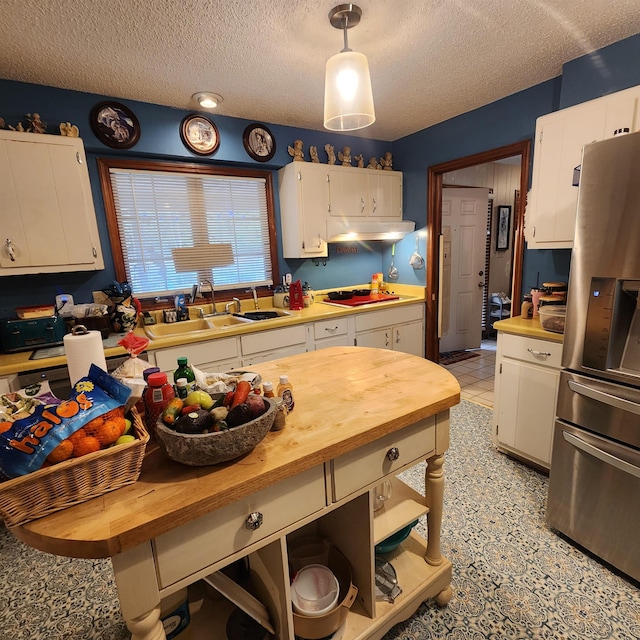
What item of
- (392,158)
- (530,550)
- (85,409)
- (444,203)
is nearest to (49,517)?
(85,409)

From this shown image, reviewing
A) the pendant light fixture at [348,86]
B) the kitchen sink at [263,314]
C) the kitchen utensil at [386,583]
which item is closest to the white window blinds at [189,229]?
the kitchen sink at [263,314]

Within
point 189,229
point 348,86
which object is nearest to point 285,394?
point 348,86

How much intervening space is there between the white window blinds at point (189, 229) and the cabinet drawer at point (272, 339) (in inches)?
29.6

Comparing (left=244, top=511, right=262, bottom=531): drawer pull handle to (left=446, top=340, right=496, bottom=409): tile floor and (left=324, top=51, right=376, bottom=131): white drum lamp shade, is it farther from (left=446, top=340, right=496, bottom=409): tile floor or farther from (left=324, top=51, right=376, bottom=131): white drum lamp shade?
(left=446, top=340, right=496, bottom=409): tile floor

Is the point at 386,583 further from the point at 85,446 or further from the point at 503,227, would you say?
the point at 503,227

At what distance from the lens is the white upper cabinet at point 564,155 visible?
1.89 metres

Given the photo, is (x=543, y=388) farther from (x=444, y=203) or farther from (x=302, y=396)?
(x=444, y=203)

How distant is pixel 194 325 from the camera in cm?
288

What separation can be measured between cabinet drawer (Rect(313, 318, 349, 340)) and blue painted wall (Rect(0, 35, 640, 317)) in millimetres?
724

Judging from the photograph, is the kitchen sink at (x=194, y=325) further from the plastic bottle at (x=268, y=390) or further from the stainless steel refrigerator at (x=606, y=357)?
the stainless steel refrigerator at (x=606, y=357)

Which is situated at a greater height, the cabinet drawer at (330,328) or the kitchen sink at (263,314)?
the kitchen sink at (263,314)

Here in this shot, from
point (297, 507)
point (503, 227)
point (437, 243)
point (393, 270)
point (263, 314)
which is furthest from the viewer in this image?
point (503, 227)

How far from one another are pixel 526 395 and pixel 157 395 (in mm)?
2100

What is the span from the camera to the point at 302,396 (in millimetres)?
1225
